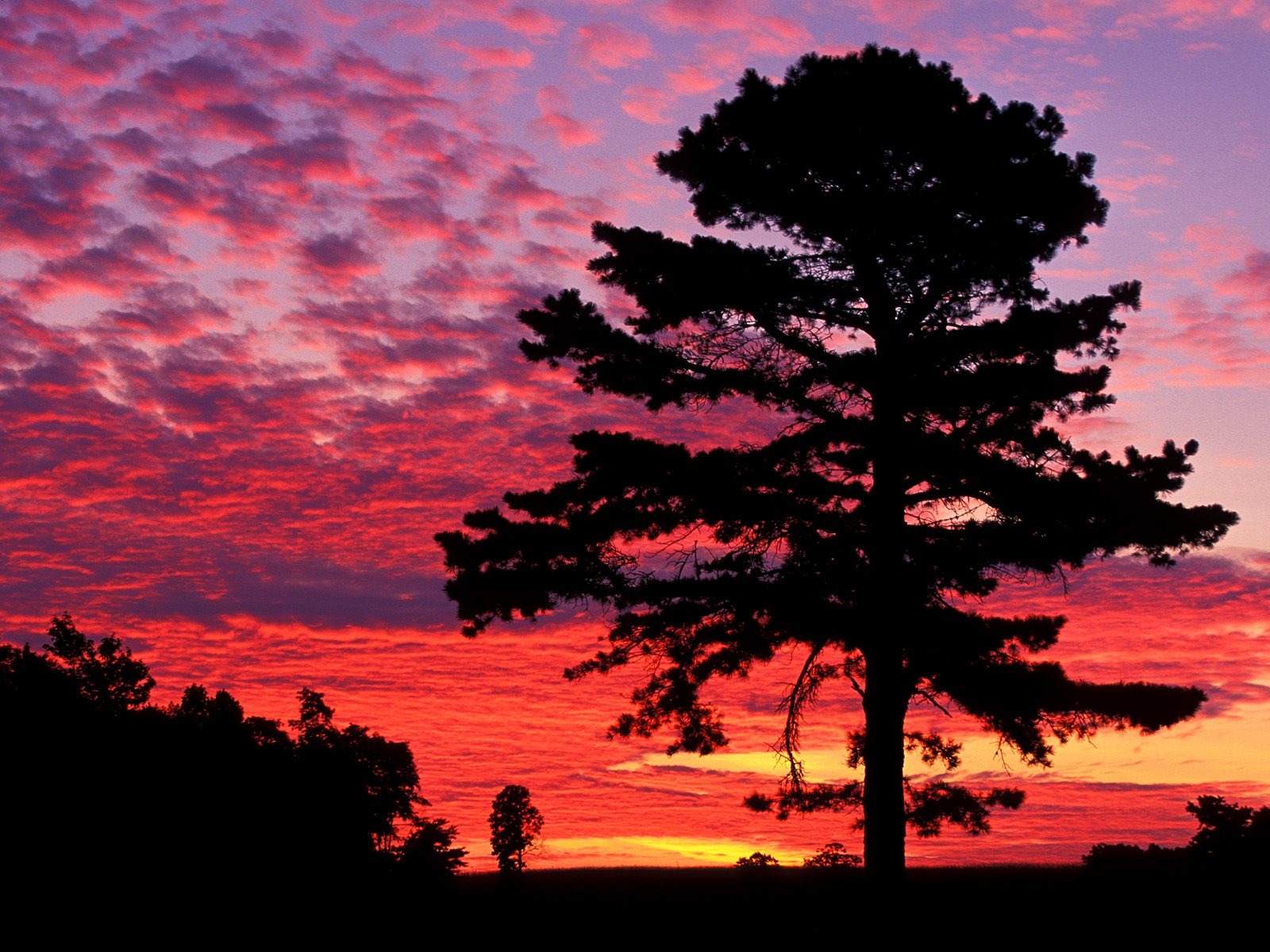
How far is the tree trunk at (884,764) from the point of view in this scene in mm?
16516

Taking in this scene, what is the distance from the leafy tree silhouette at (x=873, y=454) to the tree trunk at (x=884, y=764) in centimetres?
4

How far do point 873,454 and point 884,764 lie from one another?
4.93 meters

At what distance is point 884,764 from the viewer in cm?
1689

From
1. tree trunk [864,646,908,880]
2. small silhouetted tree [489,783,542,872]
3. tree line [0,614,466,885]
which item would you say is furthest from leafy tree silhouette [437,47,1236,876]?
small silhouetted tree [489,783,542,872]

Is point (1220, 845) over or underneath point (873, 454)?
underneath

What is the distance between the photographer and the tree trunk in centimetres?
1652

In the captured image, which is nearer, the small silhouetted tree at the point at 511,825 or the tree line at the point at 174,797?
the tree line at the point at 174,797

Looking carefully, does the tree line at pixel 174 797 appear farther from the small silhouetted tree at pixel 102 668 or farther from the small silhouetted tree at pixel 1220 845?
the small silhouetted tree at pixel 1220 845

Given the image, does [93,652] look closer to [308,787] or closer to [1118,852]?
[308,787]

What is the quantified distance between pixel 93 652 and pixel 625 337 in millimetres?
15734

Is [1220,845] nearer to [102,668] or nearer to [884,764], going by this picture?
[884,764]

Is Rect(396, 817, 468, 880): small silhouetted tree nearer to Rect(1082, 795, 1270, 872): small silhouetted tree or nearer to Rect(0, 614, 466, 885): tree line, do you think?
Rect(0, 614, 466, 885): tree line

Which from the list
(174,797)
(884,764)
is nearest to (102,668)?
(174,797)

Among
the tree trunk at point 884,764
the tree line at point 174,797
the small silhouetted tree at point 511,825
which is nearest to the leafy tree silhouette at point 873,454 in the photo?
the tree trunk at point 884,764
